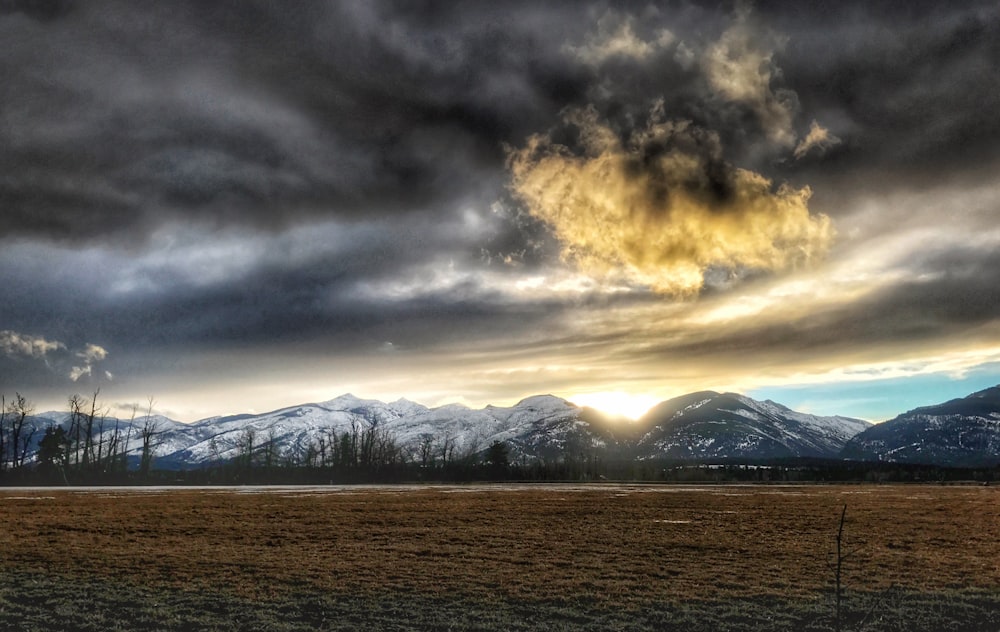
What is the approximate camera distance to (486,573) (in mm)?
24875

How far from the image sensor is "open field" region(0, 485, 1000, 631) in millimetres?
18531

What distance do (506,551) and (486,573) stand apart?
593cm

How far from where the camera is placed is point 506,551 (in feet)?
100

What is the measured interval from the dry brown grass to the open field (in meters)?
0.14

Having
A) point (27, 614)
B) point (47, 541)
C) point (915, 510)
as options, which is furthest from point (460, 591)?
point (915, 510)

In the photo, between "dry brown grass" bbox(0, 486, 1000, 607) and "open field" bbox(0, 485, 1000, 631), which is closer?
"open field" bbox(0, 485, 1000, 631)

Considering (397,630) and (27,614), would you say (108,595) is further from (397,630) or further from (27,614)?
(397,630)

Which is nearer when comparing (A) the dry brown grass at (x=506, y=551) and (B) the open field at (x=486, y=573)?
(B) the open field at (x=486, y=573)

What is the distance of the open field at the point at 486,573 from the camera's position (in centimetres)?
1853

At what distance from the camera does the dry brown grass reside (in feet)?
74.7

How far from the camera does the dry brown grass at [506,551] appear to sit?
74.7 ft

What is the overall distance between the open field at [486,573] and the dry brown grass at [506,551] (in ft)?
0.45

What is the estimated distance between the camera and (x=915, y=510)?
5719 centimetres

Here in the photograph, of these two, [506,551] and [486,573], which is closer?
[486,573]
